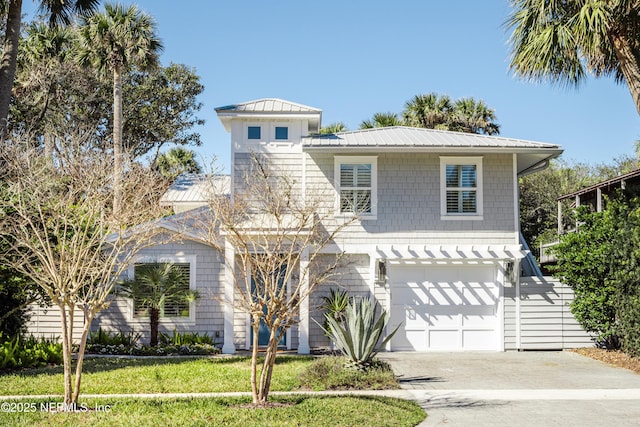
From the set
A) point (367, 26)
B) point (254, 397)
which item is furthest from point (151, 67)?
point (254, 397)

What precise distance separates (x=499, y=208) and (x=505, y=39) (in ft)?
14.1

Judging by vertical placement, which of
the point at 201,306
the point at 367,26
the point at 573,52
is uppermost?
the point at 367,26

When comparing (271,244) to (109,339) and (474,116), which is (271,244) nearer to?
(109,339)

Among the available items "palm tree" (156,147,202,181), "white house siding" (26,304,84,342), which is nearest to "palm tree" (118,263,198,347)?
"white house siding" (26,304,84,342)

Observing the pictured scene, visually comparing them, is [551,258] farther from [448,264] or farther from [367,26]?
[367,26]

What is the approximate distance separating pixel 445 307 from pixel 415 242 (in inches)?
73.0

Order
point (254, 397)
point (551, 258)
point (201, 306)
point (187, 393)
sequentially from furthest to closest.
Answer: point (551, 258) < point (201, 306) < point (187, 393) < point (254, 397)

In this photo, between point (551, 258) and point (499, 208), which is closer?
point (499, 208)

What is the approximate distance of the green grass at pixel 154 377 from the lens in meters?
10.3

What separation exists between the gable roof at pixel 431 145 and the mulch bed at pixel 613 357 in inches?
196

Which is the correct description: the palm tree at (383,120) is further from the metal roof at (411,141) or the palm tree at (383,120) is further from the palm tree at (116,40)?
the palm tree at (116,40)

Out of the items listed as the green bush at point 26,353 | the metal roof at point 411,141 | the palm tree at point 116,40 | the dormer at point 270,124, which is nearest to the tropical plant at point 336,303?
the metal roof at point 411,141

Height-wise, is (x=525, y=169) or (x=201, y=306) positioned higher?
(x=525, y=169)

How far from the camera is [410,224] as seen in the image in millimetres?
16250
